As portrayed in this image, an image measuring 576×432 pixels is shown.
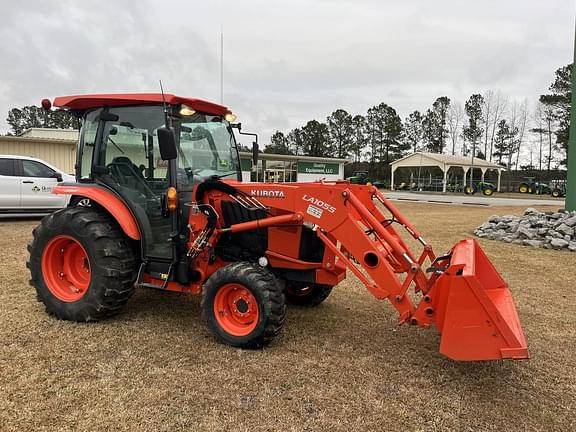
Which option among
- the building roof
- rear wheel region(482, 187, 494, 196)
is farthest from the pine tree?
rear wheel region(482, 187, 494, 196)

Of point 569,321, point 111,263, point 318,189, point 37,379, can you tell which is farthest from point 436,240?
point 37,379

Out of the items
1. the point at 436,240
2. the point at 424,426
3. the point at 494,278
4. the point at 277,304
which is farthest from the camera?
the point at 436,240

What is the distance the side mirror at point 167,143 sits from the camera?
3773 millimetres

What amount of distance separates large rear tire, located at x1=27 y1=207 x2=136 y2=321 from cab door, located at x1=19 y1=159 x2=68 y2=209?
769 centimetres

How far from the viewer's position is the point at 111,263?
4.23 m

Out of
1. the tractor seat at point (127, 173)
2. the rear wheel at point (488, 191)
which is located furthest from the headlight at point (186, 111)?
the rear wheel at point (488, 191)

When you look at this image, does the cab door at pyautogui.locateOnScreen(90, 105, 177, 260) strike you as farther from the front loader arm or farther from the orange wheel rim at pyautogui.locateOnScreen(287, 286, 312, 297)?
the orange wheel rim at pyautogui.locateOnScreen(287, 286, 312, 297)

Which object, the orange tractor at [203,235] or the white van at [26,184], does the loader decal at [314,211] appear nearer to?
the orange tractor at [203,235]

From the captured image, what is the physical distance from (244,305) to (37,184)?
9.88 meters

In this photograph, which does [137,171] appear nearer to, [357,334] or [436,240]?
[357,334]

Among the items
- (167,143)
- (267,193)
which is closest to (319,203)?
(267,193)

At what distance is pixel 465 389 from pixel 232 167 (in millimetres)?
3106

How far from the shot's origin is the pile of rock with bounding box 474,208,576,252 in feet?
32.0

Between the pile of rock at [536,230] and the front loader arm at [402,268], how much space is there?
6.67m
